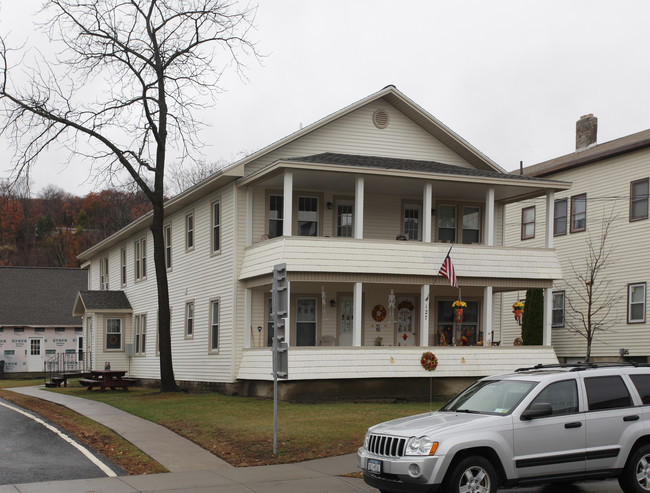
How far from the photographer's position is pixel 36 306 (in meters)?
49.9

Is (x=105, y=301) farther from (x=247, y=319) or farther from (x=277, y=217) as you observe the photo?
(x=277, y=217)

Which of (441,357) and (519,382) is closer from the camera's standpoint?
(519,382)

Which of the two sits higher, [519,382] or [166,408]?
[519,382]

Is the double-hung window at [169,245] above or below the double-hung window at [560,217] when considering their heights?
below

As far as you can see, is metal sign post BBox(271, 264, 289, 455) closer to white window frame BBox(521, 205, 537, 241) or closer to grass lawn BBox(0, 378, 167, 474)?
grass lawn BBox(0, 378, 167, 474)

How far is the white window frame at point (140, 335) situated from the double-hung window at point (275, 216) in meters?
11.6

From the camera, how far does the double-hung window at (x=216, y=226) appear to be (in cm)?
2611

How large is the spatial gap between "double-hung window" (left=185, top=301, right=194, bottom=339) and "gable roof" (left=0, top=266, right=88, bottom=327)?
2261 cm

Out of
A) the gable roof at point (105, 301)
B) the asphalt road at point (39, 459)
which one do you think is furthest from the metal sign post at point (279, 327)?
the gable roof at point (105, 301)

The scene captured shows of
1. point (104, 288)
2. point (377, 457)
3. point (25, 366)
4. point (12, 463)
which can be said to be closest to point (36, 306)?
point (25, 366)

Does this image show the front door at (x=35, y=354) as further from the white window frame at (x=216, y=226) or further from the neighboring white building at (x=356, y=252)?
the white window frame at (x=216, y=226)

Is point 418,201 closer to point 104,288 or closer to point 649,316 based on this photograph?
point 649,316

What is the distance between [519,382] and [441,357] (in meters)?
12.6

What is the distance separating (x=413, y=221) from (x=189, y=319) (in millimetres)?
9039
